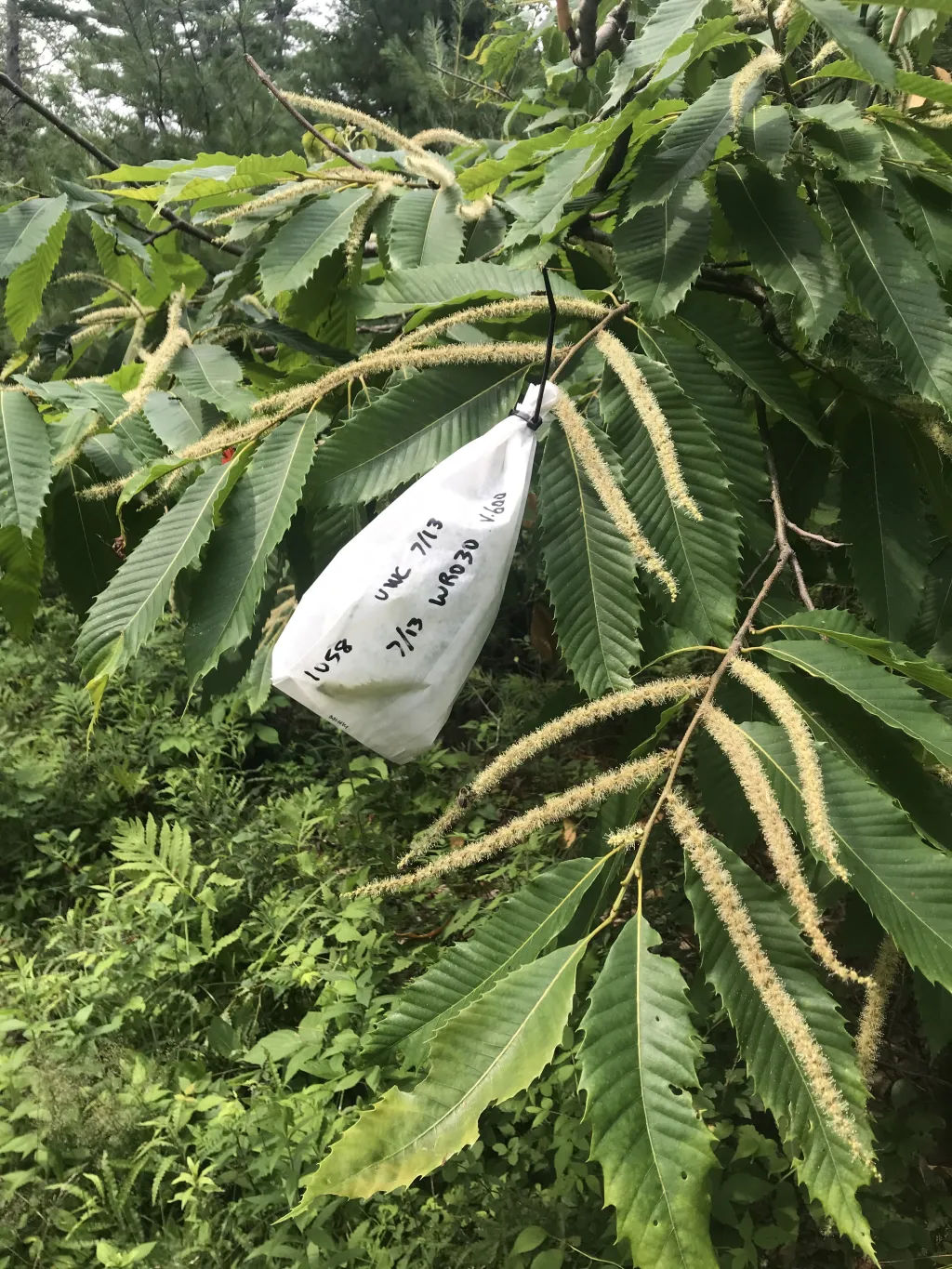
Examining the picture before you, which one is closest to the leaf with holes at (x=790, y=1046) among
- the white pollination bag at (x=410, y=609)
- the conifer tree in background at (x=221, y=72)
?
the white pollination bag at (x=410, y=609)

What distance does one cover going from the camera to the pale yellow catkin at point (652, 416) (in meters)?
0.55

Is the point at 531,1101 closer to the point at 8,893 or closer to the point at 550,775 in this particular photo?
the point at 550,775

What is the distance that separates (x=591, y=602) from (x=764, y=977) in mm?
Answer: 283

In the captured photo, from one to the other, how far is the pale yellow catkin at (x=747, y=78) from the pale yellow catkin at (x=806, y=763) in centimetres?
49

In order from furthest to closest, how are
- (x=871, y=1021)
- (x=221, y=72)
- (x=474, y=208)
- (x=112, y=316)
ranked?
1. (x=221, y=72)
2. (x=112, y=316)
3. (x=474, y=208)
4. (x=871, y=1021)

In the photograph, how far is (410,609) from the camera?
55 centimetres

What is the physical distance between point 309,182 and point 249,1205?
1.62 m

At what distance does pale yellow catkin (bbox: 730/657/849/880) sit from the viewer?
452 mm

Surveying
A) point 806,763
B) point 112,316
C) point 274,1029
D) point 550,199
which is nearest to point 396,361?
point 550,199

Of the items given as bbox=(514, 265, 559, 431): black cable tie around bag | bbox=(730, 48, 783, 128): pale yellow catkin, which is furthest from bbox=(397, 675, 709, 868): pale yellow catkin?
bbox=(730, 48, 783, 128): pale yellow catkin

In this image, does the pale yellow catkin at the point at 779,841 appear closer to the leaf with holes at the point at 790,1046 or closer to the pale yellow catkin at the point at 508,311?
the leaf with holes at the point at 790,1046

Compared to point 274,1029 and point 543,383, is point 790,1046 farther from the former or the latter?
point 274,1029

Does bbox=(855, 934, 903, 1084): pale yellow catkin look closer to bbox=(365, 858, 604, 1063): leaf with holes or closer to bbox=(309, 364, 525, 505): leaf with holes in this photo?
bbox=(365, 858, 604, 1063): leaf with holes

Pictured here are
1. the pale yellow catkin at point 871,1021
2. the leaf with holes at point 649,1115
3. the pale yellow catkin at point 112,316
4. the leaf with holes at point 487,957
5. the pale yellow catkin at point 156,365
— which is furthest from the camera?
the pale yellow catkin at point 112,316
